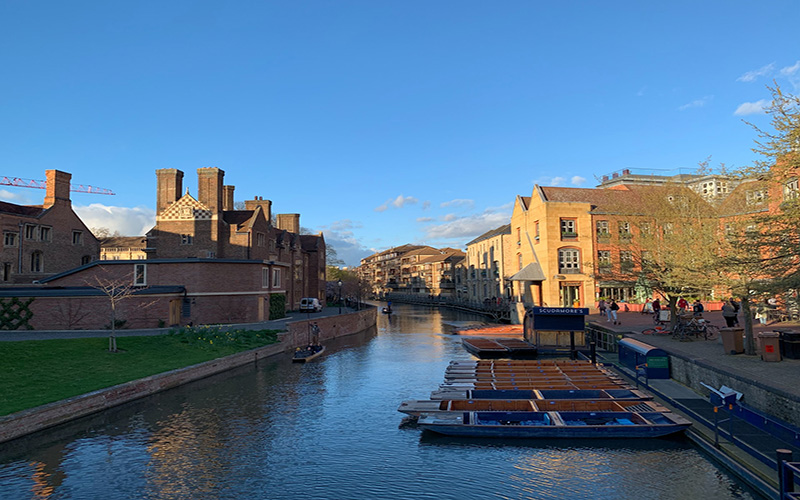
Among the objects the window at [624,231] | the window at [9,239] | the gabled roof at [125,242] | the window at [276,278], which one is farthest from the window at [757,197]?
the gabled roof at [125,242]

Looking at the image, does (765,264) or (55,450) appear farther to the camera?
(765,264)

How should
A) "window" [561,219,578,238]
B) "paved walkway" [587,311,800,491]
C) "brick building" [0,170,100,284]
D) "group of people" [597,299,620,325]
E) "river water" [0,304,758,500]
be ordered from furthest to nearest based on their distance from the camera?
"window" [561,219,578,238]
"brick building" [0,170,100,284]
"group of people" [597,299,620,325]
"river water" [0,304,758,500]
"paved walkway" [587,311,800,491]

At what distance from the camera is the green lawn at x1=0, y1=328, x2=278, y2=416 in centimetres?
2002

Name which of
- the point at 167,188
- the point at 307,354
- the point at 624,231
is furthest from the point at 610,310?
the point at 167,188

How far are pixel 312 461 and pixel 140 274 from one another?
31.6 meters

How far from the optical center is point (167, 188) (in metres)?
53.6

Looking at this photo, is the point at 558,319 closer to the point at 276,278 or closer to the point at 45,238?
the point at 276,278

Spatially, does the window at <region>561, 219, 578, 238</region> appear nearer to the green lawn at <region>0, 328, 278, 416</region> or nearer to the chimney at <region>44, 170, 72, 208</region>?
the green lawn at <region>0, 328, 278, 416</region>

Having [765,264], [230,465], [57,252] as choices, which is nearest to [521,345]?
[765,264]

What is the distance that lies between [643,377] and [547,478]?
42.4 feet

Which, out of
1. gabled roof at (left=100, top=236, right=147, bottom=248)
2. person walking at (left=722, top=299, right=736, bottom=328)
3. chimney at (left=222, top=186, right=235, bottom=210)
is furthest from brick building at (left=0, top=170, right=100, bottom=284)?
person walking at (left=722, top=299, right=736, bottom=328)

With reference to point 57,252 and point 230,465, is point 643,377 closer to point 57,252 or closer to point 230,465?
point 230,465

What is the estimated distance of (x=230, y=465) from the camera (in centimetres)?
1556

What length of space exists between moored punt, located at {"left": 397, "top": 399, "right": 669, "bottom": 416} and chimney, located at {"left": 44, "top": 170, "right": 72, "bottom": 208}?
5250 centimetres
